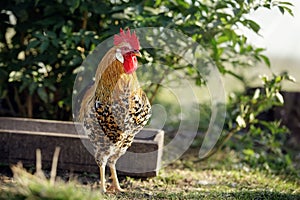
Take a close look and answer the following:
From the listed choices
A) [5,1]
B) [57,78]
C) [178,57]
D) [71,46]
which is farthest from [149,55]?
[5,1]

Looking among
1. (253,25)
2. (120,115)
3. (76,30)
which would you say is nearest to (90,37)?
(76,30)

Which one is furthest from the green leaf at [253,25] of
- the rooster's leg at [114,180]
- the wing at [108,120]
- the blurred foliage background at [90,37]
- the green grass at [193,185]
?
the rooster's leg at [114,180]

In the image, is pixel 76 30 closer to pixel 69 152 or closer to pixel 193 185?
pixel 69 152

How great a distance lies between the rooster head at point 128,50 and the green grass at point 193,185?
0.81 m

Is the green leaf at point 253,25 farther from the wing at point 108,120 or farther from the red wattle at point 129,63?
the wing at point 108,120

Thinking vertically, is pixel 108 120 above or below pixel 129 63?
below

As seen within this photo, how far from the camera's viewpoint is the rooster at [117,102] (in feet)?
10.8

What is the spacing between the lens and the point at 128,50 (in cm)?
325

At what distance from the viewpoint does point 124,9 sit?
14.2ft

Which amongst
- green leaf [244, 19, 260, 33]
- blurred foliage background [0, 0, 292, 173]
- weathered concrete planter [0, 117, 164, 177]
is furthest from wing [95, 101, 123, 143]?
green leaf [244, 19, 260, 33]

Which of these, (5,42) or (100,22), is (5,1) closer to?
(5,42)

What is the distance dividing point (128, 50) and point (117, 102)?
337 mm

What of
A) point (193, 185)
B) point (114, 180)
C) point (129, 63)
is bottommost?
point (193, 185)

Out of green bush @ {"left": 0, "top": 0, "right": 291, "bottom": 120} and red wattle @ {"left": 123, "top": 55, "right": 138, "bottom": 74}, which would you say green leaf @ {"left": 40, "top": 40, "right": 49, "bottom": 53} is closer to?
green bush @ {"left": 0, "top": 0, "right": 291, "bottom": 120}
